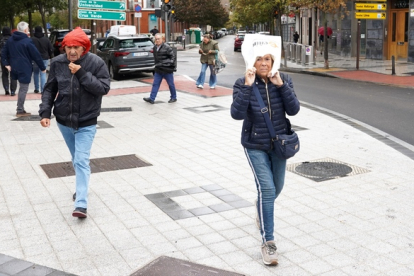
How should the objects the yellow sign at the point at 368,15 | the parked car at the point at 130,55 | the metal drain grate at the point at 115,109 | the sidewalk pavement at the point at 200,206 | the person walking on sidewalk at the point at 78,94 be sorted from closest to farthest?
the sidewalk pavement at the point at 200,206, the person walking on sidewalk at the point at 78,94, the metal drain grate at the point at 115,109, the parked car at the point at 130,55, the yellow sign at the point at 368,15

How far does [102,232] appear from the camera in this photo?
5453 millimetres

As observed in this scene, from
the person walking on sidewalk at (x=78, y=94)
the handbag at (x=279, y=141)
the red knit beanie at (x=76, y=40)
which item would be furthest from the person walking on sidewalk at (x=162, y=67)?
the handbag at (x=279, y=141)

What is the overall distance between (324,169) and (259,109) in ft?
11.0

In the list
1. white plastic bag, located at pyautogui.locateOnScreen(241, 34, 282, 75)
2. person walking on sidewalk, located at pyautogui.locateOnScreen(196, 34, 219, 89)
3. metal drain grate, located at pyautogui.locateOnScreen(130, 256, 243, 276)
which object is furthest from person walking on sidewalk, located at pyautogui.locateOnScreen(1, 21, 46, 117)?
white plastic bag, located at pyautogui.locateOnScreen(241, 34, 282, 75)

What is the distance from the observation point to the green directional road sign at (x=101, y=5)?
1902 centimetres

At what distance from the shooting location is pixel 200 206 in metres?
6.22

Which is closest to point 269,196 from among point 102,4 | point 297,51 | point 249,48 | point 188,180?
point 249,48

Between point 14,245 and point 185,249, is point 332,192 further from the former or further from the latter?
point 14,245

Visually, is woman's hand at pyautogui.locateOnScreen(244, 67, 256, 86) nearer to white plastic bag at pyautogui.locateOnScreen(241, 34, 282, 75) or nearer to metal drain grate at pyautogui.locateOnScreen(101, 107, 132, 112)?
white plastic bag at pyautogui.locateOnScreen(241, 34, 282, 75)

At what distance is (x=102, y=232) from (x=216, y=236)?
107 cm

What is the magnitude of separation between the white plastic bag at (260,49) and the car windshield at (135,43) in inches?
719

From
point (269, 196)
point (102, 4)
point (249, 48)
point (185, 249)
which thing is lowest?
point (185, 249)

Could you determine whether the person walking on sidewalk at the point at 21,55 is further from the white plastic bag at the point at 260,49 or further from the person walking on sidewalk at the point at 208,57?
the white plastic bag at the point at 260,49

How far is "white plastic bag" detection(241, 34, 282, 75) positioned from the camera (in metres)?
4.59
